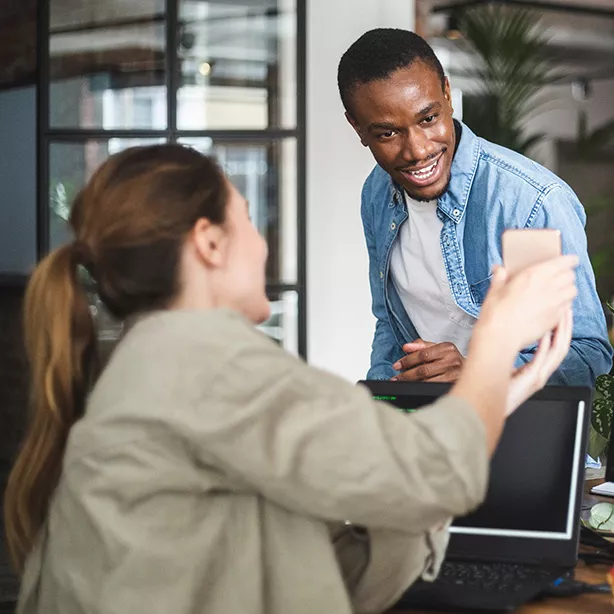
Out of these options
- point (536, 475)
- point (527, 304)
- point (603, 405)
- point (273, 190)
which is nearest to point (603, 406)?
point (603, 405)

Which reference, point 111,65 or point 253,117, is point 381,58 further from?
point 111,65

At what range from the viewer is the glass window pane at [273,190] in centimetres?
412

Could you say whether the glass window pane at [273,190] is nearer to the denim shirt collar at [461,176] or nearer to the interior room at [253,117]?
the interior room at [253,117]

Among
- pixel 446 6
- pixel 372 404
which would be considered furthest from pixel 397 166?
pixel 446 6

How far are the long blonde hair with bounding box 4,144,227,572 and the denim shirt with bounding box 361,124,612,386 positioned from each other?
2.87 feet

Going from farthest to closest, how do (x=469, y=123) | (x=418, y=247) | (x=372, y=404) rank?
(x=469, y=123), (x=418, y=247), (x=372, y=404)

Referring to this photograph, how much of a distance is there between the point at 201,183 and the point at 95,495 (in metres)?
0.35

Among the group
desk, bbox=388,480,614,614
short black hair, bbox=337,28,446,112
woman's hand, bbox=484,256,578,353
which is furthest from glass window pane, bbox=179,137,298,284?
woman's hand, bbox=484,256,578,353

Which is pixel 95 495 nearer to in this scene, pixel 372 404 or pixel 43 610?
pixel 43 610

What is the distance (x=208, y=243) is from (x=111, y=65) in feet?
10.6

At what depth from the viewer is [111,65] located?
13.9 feet

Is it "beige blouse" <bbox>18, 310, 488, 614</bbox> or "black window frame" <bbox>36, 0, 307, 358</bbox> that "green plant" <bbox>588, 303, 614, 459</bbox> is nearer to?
"beige blouse" <bbox>18, 310, 488, 614</bbox>

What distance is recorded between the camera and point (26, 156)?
4344mm

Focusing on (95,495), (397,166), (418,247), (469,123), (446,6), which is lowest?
(95,495)
